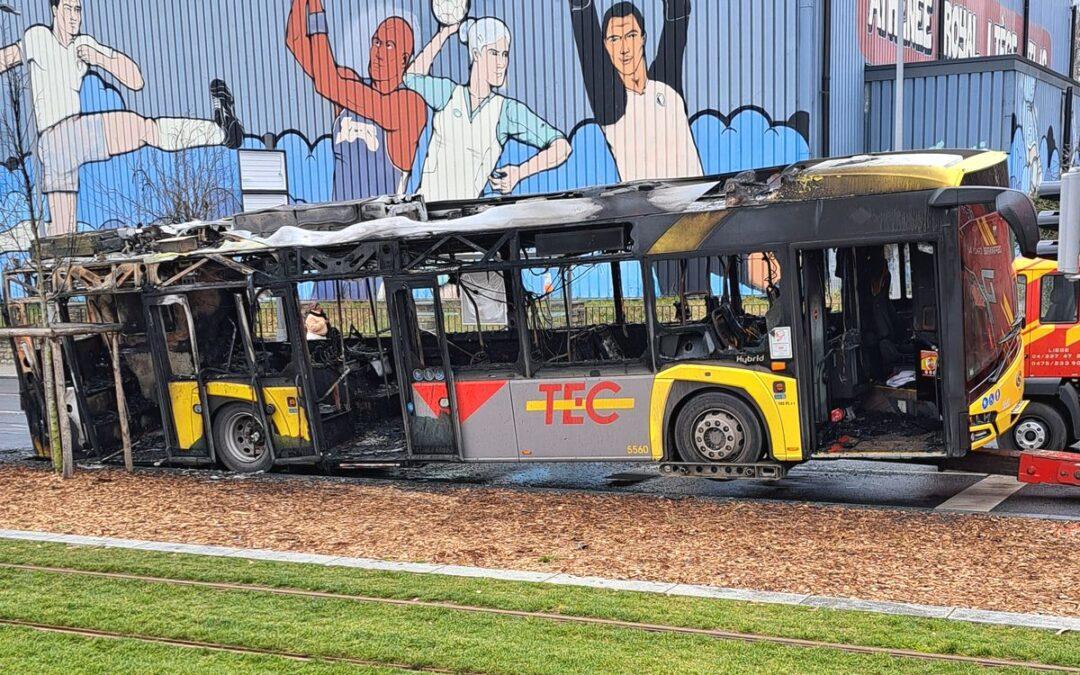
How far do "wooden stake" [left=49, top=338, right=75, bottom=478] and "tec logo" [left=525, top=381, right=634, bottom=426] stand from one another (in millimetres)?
5916

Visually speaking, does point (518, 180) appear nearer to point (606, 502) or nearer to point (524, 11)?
point (524, 11)

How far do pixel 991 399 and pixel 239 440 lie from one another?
895 cm

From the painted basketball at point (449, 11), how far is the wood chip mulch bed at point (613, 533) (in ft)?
64.3

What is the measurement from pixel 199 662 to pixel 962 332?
715cm

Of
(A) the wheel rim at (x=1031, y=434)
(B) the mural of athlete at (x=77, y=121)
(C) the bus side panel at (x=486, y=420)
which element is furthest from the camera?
(B) the mural of athlete at (x=77, y=121)

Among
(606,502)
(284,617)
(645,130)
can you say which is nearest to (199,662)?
(284,617)

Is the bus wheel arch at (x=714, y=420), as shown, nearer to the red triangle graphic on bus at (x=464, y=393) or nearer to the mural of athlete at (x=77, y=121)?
the red triangle graphic on bus at (x=464, y=393)

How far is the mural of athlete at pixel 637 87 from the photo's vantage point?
1069 inches

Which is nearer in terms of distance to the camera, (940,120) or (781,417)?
(781,417)

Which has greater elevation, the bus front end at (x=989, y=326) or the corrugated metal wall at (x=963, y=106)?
Result: the corrugated metal wall at (x=963, y=106)

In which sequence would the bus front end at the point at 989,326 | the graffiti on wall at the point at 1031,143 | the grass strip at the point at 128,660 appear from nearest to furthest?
the grass strip at the point at 128,660 < the bus front end at the point at 989,326 < the graffiti on wall at the point at 1031,143

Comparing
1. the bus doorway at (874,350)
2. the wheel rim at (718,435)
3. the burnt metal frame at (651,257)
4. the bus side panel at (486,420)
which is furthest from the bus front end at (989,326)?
the bus side panel at (486,420)

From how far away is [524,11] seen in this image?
28.8 metres

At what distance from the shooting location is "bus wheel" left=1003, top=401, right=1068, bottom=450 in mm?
12320
